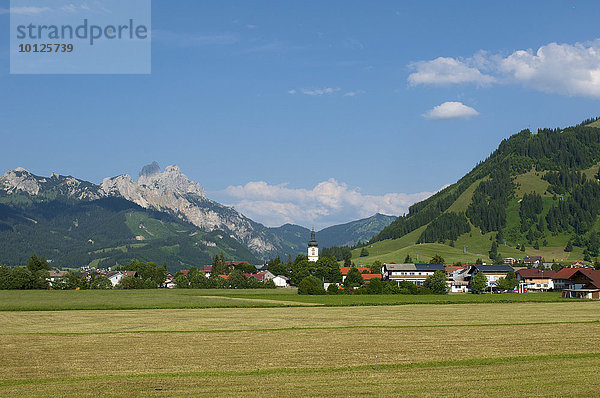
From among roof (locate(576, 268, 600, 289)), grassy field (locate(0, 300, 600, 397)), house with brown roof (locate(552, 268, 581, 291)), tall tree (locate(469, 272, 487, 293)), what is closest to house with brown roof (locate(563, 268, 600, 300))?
roof (locate(576, 268, 600, 289))

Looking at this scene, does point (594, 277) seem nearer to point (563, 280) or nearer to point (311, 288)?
A: point (563, 280)

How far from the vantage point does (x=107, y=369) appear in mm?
34219

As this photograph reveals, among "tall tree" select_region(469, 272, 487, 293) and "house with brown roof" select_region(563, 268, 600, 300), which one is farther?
"tall tree" select_region(469, 272, 487, 293)

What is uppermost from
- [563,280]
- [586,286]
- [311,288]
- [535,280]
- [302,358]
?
[302,358]

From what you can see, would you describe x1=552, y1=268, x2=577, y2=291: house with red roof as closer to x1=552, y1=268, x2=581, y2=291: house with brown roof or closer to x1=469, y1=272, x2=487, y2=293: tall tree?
x1=552, y1=268, x2=581, y2=291: house with brown roof

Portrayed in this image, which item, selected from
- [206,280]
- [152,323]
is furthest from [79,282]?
[152,323]

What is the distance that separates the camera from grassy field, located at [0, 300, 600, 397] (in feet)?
94.9

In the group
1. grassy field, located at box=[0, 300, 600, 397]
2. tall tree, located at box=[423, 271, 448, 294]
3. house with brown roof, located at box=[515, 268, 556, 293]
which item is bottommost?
house with brown roof, located at box=[515, 268, 556, 293]

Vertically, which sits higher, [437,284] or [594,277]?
[594,277]

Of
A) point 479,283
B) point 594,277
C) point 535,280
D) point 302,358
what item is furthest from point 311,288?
point 302,358

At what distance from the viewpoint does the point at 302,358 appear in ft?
123

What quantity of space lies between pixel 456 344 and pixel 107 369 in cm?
2478

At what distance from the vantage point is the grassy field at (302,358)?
28.9 m

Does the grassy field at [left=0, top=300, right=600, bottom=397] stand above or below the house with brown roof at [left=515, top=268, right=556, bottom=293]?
above
